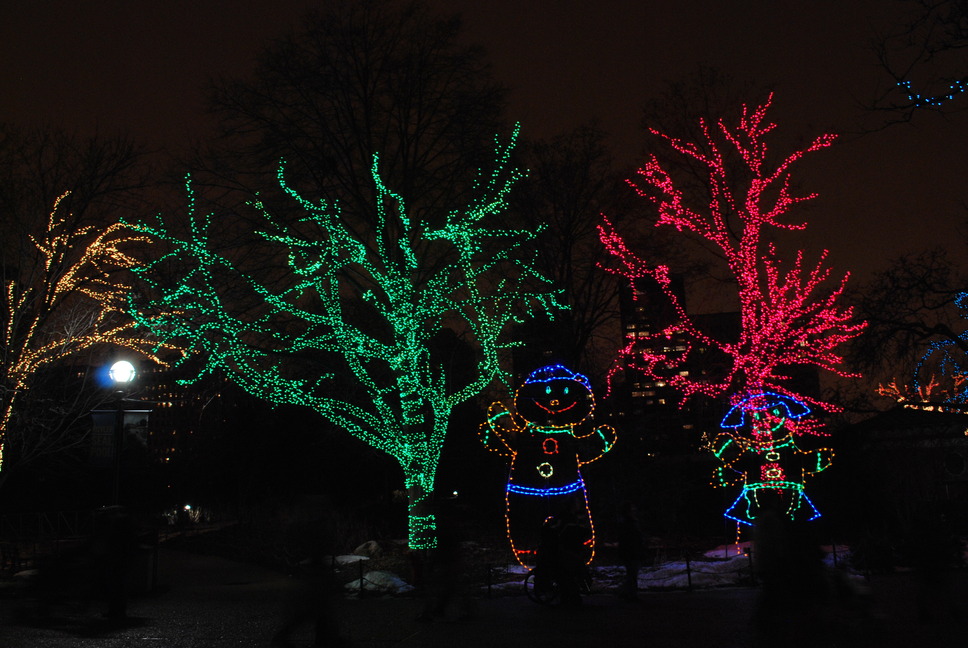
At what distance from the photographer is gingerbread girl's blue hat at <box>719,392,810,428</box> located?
1970 centimetres

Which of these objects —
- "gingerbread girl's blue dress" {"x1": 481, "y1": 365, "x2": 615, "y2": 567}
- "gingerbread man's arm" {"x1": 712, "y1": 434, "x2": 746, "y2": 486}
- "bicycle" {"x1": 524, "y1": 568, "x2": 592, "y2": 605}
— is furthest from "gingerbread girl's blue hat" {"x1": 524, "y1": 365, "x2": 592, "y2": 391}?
"gingerbread man's arm" {"x1": 712, "y1": 434, "x2": 746, "y2": 486}

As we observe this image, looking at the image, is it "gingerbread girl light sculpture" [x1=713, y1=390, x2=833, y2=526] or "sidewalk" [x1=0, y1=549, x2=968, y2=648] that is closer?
"sidewalk" [x1=0, y1=549, x2=968, y2=648]

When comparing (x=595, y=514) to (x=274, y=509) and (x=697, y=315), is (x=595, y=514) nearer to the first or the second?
(x=697, y=315)

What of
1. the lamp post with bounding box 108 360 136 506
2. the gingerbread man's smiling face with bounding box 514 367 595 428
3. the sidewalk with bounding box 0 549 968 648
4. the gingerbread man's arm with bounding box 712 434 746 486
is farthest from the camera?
the gingerbread man's arm with bounding box 712 434 746 486

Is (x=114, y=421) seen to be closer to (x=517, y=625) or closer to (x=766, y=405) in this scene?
(x=517, y=625)

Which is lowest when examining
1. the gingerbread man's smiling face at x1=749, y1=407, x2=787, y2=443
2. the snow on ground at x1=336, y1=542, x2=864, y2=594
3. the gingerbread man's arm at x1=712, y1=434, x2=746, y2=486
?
the snow on ground at x1=336, y1=542, x2=864, y2=594

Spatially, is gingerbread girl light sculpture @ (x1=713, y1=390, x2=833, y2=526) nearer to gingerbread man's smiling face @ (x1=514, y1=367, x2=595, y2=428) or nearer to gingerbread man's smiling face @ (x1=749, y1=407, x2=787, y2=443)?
gingerbread man's smiling face @ (x1=749, y1=407, x2=787, y2=443)

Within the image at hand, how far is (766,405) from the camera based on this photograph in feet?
65.2

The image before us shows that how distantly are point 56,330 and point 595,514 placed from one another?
634 inches

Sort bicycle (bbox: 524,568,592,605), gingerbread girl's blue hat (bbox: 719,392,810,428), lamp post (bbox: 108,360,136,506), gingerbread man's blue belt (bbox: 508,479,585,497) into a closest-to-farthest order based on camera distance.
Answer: bicycle (bbox: 524,568,592,605) < lamp post (bbox: 108,360,136,506) < gingerbread man's blue belt (bbox: 508,479,585,497) < gingerbread girl's blue hat (bbox: 719,392,810,428)

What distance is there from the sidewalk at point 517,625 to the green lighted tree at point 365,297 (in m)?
5.24

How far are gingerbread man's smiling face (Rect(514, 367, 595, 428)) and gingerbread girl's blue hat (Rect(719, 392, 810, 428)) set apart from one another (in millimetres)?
4474

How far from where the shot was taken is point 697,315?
23.3 meters

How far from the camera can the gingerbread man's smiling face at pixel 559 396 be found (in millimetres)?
16844
